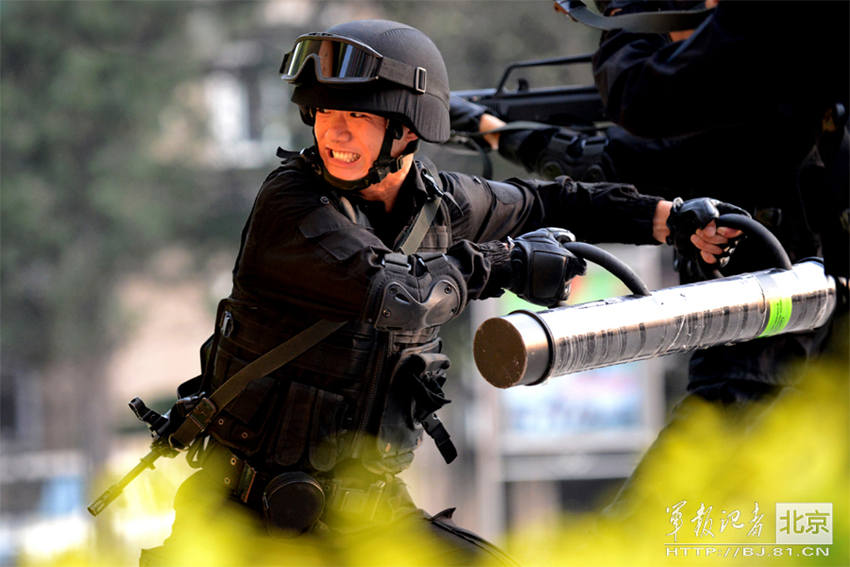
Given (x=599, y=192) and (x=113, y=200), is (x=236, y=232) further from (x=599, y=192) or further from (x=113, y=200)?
(x=599, y=192)

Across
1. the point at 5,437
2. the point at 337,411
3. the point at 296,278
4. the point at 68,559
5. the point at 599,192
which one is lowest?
the point at 68,559

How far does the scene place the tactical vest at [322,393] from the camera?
11.9 feet

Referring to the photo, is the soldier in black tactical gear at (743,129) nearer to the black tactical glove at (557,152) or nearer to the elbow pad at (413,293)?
the black tactical glove at (557,152)

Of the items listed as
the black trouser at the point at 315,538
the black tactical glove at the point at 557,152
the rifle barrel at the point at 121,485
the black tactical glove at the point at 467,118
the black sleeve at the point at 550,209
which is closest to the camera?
the black trouser at the point at 315,538

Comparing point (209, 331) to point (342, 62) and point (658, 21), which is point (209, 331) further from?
point (658, 21)

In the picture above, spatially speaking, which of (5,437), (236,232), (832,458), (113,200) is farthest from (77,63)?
(832,458)

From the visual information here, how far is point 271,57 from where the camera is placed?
63.2 ft

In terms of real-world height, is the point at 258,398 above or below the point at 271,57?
below

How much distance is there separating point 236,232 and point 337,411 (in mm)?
15114

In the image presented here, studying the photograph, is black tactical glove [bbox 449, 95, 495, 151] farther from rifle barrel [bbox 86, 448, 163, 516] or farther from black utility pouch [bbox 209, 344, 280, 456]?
rifle barrel [bbox 86, 448, 163, 516]

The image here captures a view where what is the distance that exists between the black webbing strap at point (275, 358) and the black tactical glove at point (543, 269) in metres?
0.30

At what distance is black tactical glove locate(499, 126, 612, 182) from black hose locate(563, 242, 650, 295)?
1148 millimetres

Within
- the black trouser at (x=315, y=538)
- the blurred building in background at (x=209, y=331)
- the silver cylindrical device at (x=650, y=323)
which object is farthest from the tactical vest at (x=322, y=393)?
the blurred building in background at (x=209, y=331)

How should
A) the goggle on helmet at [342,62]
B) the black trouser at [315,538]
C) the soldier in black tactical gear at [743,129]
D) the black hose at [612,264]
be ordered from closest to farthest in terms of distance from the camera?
1. the soldier in black tactical gear at [743,129]
2. the black hose at [612,264]
3. the goggle on helmet at [342,62]
4. the black trouser at [315,538]
